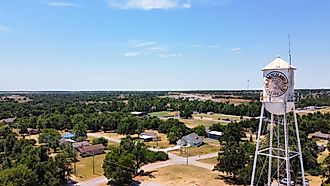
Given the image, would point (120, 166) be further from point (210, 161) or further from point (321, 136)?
point (321, 136)

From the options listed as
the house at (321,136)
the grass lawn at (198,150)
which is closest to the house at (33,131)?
the grass lawn at (198,150)

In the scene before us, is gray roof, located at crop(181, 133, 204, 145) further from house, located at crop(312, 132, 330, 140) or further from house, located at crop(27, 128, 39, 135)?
house, located at crop(27, 128, 39, 135)

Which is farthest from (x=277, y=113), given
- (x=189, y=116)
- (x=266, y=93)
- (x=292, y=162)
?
(x=189, y=116)

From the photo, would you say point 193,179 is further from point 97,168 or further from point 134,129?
point 134,129

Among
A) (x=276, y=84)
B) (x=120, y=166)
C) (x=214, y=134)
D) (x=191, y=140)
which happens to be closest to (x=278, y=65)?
(x=276, y=84)

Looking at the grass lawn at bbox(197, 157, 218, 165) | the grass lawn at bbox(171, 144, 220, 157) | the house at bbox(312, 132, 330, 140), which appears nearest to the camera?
the grass lawn at bbox(197, 157, 218, 165)

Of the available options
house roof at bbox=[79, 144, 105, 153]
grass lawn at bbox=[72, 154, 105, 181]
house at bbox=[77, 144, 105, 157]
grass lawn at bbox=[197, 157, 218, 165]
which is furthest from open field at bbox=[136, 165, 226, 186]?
house roof at bbox=[79, 144, 105, 153]
